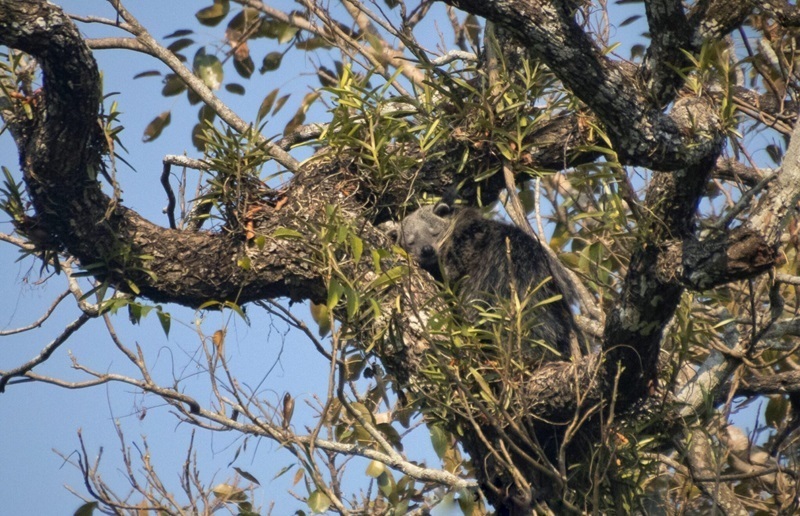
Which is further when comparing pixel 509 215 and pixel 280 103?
pixel 280 103

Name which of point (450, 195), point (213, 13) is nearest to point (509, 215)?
point (450, 195)

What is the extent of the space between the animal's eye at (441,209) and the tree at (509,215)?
0.36 m

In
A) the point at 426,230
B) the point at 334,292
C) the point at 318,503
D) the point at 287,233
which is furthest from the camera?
the point at 426,230

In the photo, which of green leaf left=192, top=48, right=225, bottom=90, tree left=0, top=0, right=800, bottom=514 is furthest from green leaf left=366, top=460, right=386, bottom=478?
green leaf left=192, top=48, right=225, bottom=90

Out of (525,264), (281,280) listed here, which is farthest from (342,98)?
(525,264)

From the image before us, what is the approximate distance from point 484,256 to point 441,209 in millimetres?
385

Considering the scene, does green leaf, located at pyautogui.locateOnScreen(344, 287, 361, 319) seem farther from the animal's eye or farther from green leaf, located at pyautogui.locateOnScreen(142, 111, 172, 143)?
green leaf, located at pyautogui.locateOnScreen(142, 111, 172, 143)

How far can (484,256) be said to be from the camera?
189 inches

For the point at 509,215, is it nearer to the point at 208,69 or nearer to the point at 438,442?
the point at 438,442

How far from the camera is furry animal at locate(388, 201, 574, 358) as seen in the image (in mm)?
4301

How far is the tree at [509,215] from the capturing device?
9.45ft

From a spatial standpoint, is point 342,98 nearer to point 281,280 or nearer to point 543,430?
point 281,280

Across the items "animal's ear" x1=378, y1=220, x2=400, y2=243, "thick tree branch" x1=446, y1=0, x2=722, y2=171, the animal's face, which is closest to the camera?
"thick tree branch" x1=446, y1=0, x2=722, y2=171

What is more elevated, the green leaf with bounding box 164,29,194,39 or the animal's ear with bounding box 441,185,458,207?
the green leaf with bounding box 164,29,194,39
